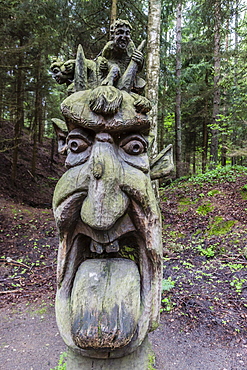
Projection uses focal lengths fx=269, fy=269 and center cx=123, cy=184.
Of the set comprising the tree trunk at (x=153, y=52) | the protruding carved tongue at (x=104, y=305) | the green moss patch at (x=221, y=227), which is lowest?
the green moss patch at (x=221, y=227)

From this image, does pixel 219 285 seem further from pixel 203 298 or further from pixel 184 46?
pixel 184 46

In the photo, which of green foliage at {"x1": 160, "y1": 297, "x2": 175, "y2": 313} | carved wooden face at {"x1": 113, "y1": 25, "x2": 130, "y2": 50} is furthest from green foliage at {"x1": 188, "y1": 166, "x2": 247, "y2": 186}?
carved wooden face at {"x1": 113, "y1": 25, "x2": 130, "y2": 50}

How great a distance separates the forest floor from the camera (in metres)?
3.41

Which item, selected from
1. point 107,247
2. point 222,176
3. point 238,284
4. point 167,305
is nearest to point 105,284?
point 107,247

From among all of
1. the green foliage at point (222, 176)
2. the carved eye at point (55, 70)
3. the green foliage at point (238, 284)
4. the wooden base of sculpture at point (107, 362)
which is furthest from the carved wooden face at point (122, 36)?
the green foliage at point (222, 176)

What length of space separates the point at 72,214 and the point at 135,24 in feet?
31.4

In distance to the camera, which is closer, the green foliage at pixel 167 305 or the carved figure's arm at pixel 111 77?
the carved figure's arm at pixel 111 77

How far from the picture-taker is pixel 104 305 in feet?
6.07

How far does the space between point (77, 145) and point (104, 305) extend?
1.19 meters

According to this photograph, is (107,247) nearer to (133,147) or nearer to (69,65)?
(133,147)

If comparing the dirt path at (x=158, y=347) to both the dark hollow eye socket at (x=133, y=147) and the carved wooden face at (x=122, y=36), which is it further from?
the carved wooden face at (x=122, y=36)

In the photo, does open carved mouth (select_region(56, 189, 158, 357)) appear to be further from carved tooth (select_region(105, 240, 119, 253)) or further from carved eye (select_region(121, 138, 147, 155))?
carved eye (select_region(121, 138, 147, 155))

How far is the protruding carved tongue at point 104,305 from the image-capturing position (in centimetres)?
179

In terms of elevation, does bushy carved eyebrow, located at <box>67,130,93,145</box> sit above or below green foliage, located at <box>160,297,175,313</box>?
above
